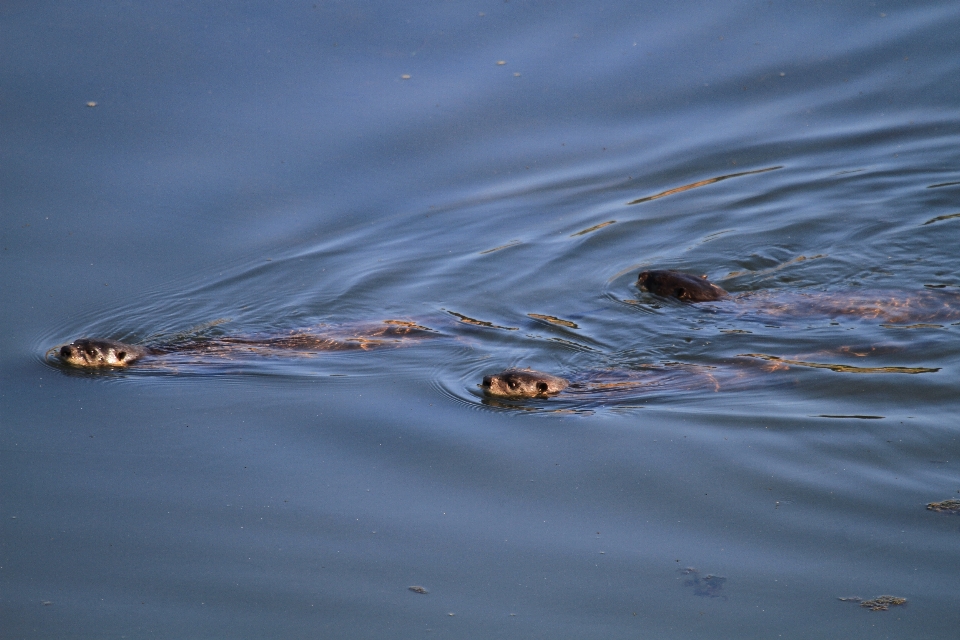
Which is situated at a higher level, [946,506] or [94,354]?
[94,354]

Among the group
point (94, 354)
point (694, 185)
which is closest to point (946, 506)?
point (694, 185)

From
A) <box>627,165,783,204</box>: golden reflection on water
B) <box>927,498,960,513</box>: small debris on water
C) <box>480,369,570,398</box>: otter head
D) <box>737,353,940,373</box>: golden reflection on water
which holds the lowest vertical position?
<box>927,498,960,513</box>: small debris on water

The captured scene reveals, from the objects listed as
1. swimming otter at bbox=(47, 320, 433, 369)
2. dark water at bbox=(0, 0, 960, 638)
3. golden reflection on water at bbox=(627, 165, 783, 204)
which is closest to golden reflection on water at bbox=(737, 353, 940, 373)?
dark water at bbox=(0, 0, 960, 638)

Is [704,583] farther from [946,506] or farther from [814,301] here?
[814,301]

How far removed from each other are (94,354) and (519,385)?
336 cm

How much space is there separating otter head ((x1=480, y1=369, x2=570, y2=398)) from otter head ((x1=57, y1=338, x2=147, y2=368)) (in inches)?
115

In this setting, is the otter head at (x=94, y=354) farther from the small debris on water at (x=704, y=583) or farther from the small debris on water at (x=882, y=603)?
the small debris on water at (x=882, y=603)

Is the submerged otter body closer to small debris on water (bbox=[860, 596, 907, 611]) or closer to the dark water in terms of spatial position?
the dark water

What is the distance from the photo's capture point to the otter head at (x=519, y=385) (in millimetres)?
7793

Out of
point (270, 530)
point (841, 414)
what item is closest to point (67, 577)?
point (270, 530)

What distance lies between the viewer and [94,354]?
8.33 m

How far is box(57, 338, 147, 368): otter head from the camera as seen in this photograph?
8.30 metres

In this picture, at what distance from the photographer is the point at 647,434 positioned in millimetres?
7012

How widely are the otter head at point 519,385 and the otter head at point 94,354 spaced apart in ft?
9.56
